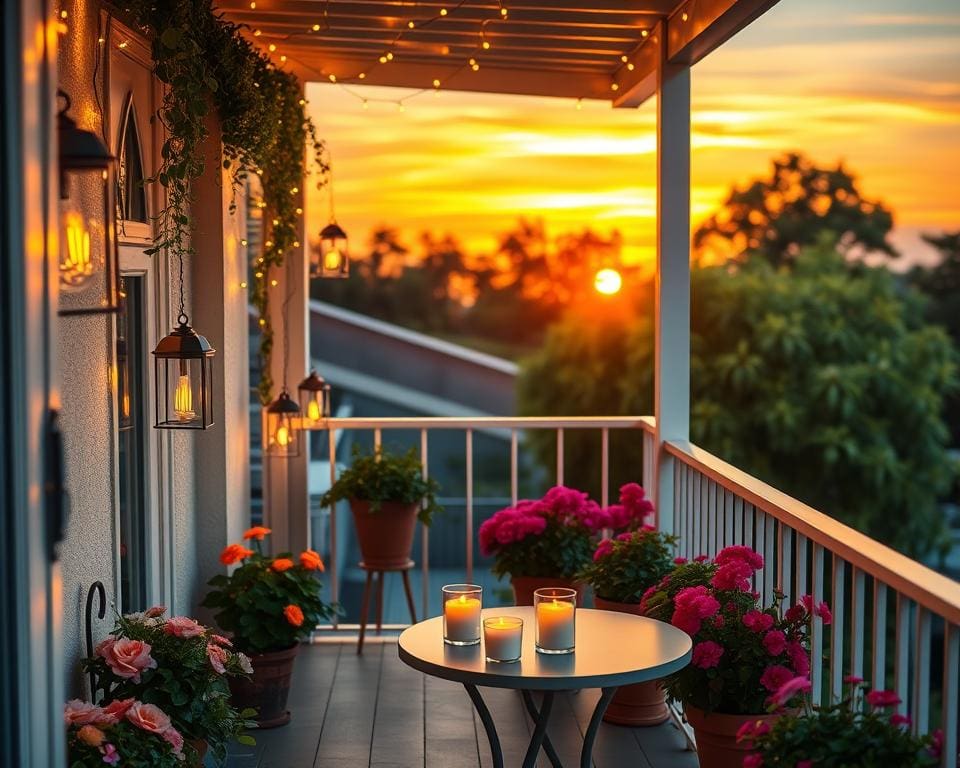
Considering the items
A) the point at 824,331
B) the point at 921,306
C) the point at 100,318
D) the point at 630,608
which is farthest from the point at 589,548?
the point at 921,306

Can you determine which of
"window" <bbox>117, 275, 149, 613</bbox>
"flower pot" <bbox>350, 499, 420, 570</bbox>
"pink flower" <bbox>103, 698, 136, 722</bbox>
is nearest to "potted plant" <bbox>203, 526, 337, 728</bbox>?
"window" <bbox>117, 275, 149, 613</bbox>

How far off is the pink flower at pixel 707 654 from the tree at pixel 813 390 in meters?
9.41

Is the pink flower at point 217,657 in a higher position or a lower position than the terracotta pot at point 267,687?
higher

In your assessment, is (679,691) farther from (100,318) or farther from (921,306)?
(921,306)

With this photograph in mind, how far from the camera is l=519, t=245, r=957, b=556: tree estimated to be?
1256cm

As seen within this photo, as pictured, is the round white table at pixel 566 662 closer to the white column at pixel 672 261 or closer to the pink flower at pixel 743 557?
the pink flower at pixel 743 557

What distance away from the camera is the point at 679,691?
3172mm

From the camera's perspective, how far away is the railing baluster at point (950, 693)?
221 cm

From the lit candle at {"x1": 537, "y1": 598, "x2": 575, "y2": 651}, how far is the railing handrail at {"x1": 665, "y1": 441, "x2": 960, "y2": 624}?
0.62m

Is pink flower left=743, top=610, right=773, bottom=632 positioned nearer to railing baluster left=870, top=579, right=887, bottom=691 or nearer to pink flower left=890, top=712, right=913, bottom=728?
railing baluster left=870, top=579, right=887, bottom=691

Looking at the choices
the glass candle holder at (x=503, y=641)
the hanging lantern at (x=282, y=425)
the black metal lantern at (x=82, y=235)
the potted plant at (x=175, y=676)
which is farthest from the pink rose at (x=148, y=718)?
the hanging lantern at (x=282, y=425)

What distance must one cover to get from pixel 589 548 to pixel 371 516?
97 cm

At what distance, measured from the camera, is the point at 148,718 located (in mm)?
2939

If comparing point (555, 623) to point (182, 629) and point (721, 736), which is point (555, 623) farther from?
point (182, 629)
